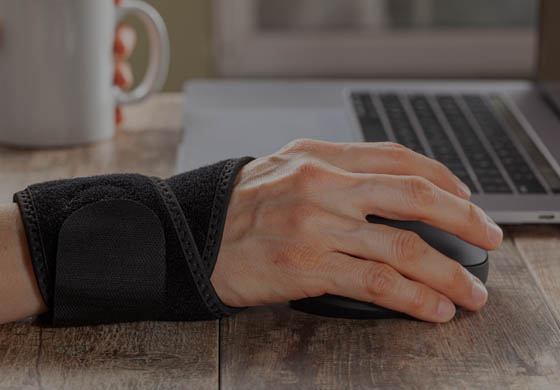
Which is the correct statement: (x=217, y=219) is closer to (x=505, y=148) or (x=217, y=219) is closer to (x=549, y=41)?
(x=505, y=148)

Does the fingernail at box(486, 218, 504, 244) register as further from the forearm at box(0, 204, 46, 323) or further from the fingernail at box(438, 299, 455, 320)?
the forearm at box(0, 204, 46, 323)

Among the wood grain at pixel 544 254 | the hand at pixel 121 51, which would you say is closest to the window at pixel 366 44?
the hand at pixel 121 51

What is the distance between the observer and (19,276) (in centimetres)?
59

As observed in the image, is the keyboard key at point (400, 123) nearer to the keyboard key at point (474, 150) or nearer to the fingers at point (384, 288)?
the keyboard key at point (474, 150)

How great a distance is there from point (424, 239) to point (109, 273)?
0.75 feet

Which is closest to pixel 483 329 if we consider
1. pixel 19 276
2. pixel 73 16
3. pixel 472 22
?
pixel 19 276

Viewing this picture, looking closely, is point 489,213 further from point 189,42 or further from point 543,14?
point 189,42

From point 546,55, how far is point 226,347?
0.74 metres

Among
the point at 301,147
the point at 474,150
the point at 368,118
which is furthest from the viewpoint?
the point at 368,118

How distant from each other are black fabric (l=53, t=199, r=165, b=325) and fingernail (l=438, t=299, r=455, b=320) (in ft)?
0.65

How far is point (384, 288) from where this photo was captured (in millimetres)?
565

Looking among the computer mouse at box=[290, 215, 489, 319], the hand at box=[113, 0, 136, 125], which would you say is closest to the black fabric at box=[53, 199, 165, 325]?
the computer mouse at box=[290, 215, 489, 319]

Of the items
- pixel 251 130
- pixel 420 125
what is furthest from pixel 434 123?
pixel 251 130

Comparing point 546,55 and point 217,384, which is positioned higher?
point 546,55
